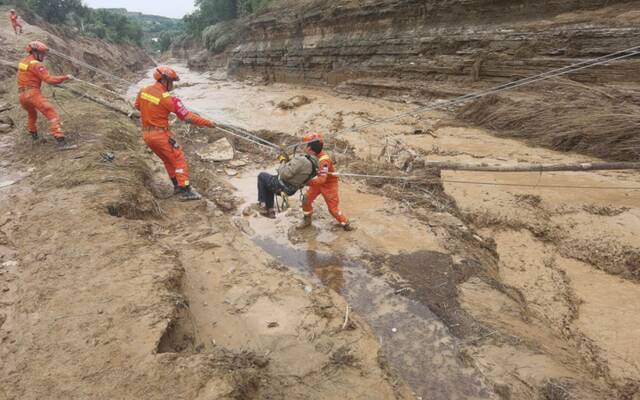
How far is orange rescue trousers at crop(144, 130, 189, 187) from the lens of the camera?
5.90 m

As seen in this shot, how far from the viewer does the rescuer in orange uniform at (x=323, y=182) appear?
540 centimetres

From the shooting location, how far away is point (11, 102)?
35.9ft

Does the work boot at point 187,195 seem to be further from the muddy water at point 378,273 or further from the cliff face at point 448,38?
the cliff face at point 448,38

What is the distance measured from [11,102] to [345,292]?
11.9 metres

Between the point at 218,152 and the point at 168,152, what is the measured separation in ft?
11.5

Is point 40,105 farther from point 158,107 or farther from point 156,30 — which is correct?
point 156,30

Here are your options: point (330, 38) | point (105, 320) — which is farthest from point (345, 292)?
point (330, 38)

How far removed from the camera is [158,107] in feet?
19.1

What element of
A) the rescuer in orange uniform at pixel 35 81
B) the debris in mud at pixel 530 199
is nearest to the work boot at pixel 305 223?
the debris in mud at pixel 530 199

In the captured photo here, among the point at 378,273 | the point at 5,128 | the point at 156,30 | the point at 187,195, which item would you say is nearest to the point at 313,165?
the point at 378,273

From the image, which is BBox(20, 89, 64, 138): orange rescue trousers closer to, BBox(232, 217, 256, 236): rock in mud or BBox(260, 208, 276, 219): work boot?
BBox(232, 217, 256, 236): rock in mud

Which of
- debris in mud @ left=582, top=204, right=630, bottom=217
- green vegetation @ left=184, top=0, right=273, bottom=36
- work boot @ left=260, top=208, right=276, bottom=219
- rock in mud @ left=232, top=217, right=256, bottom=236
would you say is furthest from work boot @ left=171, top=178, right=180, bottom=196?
green vegetation @ left=184, top=0, right=273, bottom=36

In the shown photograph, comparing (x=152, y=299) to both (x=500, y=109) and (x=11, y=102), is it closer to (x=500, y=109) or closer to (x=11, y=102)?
(x=500, y=109)

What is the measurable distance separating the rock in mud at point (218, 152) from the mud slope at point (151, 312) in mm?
3491
